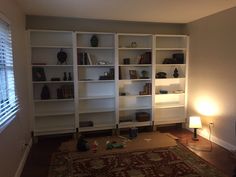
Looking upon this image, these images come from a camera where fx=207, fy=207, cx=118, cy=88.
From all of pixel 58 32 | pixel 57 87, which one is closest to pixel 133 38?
pixel 58 32

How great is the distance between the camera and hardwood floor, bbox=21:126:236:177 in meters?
2.76

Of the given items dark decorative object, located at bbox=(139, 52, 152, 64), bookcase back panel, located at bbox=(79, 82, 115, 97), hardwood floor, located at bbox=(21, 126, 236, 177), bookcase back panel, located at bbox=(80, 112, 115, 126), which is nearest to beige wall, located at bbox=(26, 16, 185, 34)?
dark decorative object, located at bbox=(139, 52, 152, 64)

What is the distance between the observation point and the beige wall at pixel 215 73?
3307 millimetres

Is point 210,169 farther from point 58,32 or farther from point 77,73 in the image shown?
point 58,32

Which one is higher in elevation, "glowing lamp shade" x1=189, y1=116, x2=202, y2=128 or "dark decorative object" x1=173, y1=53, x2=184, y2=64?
"dark decorative object" x1=173, y1=53, x2=184, y2=64

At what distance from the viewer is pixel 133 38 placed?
4.39m

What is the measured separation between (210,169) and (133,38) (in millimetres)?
2843

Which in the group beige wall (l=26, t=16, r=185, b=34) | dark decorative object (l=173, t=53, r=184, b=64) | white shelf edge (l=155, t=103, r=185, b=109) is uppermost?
beige wall (l=26, t=16, r=185, b=34)

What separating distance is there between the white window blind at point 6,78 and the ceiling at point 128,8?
90 cm

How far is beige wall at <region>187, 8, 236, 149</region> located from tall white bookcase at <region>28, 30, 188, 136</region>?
295mm

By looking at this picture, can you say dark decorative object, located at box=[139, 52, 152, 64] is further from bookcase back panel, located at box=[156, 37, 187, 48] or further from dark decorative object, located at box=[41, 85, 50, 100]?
Answer: dark decorative object, located at box=[41, 85, 50, 100]

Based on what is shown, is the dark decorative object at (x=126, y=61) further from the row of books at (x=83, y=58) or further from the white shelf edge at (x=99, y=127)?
the white shelf edge at (x=99, y=127)

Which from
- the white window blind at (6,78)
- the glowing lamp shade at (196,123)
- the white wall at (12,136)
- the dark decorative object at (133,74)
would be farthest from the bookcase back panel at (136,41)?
the white window blind at (6,78)

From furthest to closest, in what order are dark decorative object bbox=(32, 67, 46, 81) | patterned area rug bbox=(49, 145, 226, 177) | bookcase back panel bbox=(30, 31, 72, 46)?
1. bookcase back panel bbox=(30, 31, 72, 46)
2. dark decorative object bbox=(32, 67, 46, 81)
3. patterned area rug bbox=(49, 145, 226, 177)
